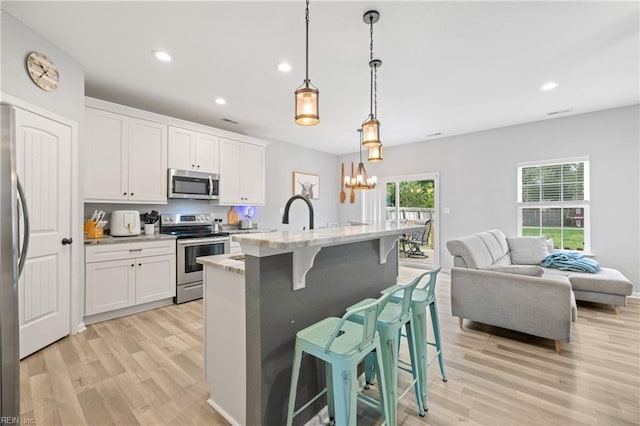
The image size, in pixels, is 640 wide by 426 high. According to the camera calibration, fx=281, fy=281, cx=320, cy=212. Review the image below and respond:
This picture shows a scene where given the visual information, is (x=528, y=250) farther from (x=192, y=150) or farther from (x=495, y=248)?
(x=192, y=150)

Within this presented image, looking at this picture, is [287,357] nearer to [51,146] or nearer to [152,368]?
[152,368]

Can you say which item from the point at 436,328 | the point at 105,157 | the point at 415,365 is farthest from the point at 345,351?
the point at 105,157

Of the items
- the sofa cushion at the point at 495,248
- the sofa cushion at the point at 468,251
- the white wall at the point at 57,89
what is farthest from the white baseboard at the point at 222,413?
the sofa cushion at the point at 495,248

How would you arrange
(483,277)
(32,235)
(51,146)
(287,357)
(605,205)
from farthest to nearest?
(605,205) → (483,277) → (51,146) → (32,235) → (287,357)

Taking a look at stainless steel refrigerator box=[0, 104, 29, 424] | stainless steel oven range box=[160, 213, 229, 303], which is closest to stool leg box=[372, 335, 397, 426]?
stainless steel refrigerator box=[0, 104, 29, 424]

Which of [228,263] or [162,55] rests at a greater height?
[162,55]

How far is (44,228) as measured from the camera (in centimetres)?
248

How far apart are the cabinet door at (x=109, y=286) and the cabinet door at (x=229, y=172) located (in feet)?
5.49

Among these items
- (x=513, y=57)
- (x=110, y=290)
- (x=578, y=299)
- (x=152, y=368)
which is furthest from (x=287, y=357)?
(x=578, y=299)

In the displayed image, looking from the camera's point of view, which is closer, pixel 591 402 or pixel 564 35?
pixel 591 402

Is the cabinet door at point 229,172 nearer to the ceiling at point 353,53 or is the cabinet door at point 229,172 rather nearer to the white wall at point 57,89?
the ceiling at point 353,53

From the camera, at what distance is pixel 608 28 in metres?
2.27

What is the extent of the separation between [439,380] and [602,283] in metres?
2.84

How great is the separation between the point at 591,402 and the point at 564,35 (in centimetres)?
278
